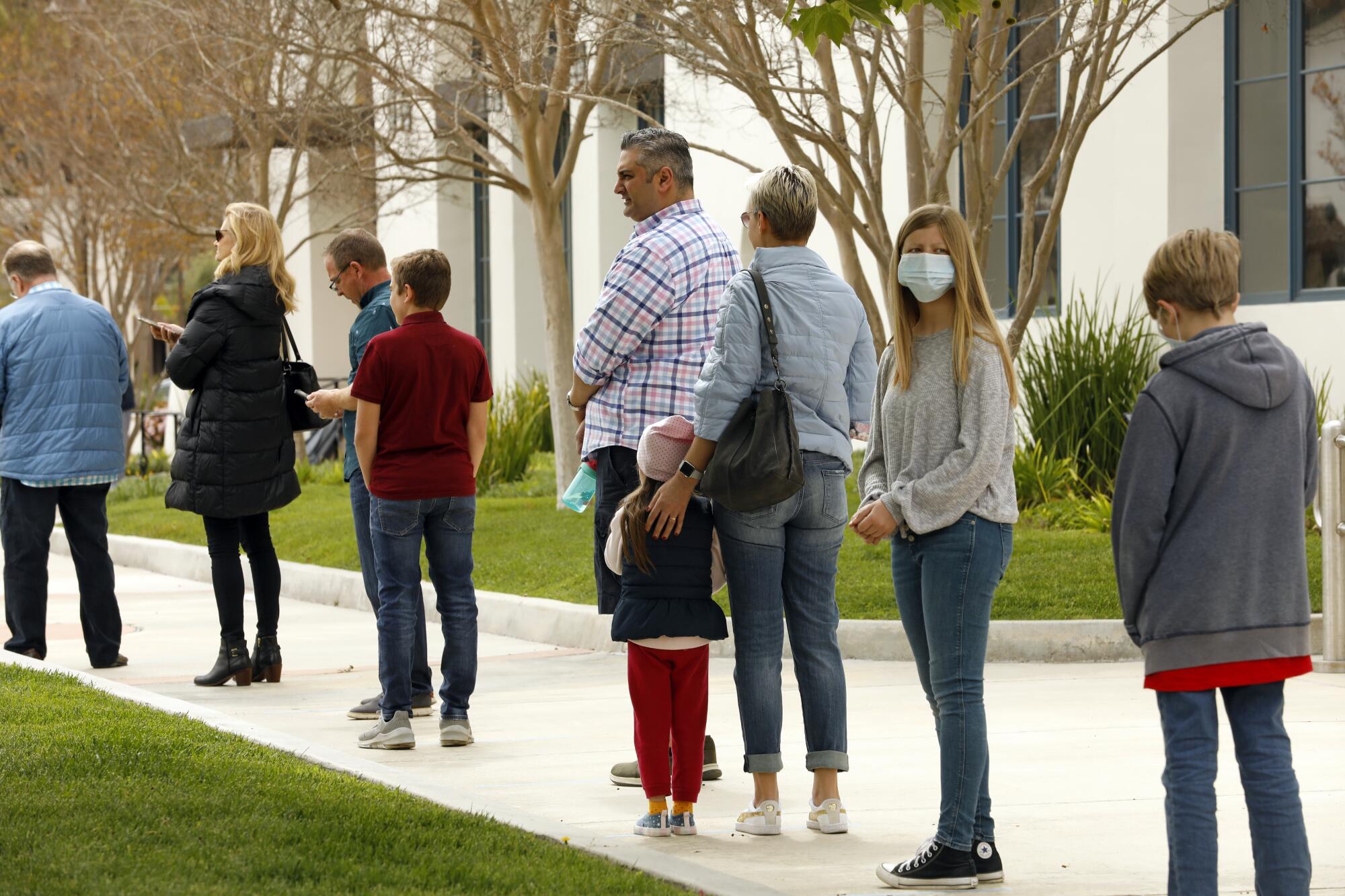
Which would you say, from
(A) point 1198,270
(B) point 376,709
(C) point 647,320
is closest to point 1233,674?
(A) point 1198,270

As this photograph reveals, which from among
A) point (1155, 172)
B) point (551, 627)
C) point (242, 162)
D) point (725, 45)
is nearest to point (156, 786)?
point (551, 627)

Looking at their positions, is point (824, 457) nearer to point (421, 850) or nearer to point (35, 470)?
point (421, 850)

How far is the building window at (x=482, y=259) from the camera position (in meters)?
27.6

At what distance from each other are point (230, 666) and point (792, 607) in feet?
14.2

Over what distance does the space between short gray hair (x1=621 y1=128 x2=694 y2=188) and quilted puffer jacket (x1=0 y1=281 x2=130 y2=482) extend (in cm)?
434

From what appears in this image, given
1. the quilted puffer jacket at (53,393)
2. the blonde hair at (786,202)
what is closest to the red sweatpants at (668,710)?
the blonde hair at (786,202)

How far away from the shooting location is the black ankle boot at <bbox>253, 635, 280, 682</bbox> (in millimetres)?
9031

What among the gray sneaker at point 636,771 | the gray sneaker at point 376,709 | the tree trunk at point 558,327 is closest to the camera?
the gray sneaker at point 636,771

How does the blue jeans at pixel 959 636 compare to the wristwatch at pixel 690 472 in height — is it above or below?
below

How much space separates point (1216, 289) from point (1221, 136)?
11.4 metres

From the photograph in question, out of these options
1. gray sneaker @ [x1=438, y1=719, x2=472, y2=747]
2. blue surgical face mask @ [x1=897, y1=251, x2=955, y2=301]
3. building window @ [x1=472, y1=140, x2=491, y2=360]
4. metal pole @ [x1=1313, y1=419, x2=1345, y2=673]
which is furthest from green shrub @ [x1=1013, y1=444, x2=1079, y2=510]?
building window @ [x1=472, y1=140, x2=491, y2=360]

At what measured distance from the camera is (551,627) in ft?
35.1

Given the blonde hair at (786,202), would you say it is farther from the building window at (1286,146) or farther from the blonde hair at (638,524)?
the building window at (1286,146)

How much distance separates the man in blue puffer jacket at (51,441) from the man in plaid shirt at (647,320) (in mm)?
4110
